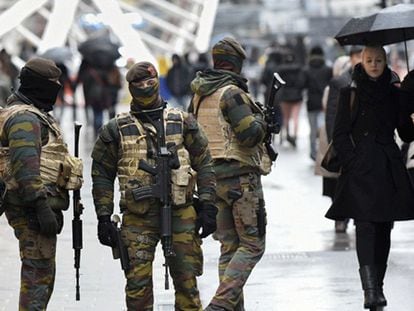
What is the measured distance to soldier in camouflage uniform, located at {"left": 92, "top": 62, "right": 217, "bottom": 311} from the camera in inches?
348

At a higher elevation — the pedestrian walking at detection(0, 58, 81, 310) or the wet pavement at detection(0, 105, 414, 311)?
the pedestrian walking at detection(0, 58, 81, 310)

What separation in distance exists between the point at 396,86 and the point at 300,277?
2.21 m

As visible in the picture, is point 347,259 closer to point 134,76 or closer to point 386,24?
point 386,24

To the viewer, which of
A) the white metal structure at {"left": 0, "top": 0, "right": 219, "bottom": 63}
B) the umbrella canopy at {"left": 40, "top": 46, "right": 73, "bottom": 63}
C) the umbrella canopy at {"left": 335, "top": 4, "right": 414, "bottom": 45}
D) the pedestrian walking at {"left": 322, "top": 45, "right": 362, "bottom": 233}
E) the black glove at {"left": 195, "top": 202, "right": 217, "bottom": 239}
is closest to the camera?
the black glove at {"left": 195, "top": 202, "right": 217, "bottom": 239}

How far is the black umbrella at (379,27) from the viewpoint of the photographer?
1073cm

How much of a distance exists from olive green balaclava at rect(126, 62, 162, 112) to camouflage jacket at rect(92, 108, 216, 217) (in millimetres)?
176

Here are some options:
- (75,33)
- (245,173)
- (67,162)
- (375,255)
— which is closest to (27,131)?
(67,162)

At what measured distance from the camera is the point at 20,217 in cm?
895

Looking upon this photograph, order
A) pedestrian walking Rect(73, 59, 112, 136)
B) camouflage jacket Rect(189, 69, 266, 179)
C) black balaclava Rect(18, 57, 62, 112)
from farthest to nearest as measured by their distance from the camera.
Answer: pedestrian walking Rect(73, 59, 112, 136)
camouflage jacket Rect(189, 69, 266, 179)
black balaclava Rect(18, 57, 62, 112)

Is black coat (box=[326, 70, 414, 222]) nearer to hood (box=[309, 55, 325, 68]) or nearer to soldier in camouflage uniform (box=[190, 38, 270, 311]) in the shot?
soldier in camouflage uniform (box=[190, 38, 270, 311])

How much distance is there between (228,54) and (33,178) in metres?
1.90

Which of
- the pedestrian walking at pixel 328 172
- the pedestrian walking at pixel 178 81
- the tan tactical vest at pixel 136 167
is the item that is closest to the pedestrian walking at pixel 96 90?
the pedestrian walking at pixel 178 81

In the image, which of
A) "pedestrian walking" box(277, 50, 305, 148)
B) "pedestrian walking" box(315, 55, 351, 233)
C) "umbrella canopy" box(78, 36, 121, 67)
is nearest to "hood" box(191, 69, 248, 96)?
"pedestrian walking" box(315, 55, 351, 233)

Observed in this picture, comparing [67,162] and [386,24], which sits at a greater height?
[386,24]
